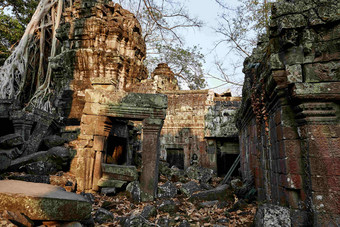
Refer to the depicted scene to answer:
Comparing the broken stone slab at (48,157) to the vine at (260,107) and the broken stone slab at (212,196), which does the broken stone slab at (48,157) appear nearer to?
the broken stone slab at (212,196)

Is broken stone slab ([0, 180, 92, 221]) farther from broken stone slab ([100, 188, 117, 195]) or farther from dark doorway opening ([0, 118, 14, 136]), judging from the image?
dark doorway opening ([0, 118, 14, 136])

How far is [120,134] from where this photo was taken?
23.0 ft

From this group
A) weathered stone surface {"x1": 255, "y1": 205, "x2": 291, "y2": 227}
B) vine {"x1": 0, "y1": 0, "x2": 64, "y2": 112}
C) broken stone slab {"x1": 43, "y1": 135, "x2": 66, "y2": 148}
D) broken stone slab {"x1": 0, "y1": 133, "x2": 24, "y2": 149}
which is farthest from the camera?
vine {"x1": 0, "y1": 0, "x2": 64, "y2": 112}

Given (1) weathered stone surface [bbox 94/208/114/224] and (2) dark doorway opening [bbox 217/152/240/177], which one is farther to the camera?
(2) dark doorway opening [bbox 217/152/240/177]

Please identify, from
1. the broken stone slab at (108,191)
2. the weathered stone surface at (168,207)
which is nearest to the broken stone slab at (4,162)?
the broken stone slab at (108,191)

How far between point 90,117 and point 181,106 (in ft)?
25.4

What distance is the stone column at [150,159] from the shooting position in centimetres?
535

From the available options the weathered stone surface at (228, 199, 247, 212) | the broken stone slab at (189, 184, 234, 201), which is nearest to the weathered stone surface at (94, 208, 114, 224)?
the broken stone slab at (189, 184, 234, 201)

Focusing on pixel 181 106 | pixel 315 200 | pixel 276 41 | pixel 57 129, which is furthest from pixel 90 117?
pixel 181 106

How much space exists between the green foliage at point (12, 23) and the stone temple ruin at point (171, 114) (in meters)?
2.20

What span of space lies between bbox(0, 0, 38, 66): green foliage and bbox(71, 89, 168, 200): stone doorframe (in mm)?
12943

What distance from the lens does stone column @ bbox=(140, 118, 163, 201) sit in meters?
5.35

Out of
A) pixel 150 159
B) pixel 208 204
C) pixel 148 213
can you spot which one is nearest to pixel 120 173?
pixel 150 159

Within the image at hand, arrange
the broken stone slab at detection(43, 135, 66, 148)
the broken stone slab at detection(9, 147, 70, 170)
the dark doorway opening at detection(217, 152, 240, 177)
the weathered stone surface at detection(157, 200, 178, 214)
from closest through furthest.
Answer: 1. the weathered stone surface at detection(157, 200, 178, 214)
2. the broken stone slab at detection(9, 147, 70, 170)
3. the broken stone slab at detection(43, 135, 66, 148)
4. the dark doorway opening at detection(217, 152, 240, 177)
